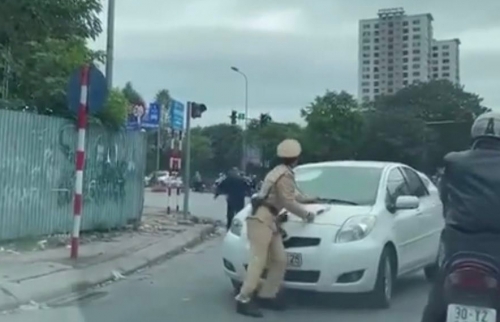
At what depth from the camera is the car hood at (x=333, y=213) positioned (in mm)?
8836

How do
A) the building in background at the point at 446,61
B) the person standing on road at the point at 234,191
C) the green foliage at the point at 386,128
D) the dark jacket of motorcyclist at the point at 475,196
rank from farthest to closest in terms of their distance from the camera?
the building in background at the point at 446,61, the green foliage at the point at 386,128, the person standing on road at the point at 234,191, the dark jacket of motorcyclist at the point at 475,196

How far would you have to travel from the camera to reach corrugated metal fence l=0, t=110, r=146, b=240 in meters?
13.4

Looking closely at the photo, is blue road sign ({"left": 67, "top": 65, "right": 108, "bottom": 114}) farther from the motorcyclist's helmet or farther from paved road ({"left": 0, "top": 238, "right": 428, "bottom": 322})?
the motorcyclist's helmet

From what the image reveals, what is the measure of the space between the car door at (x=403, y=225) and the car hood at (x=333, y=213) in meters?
0.44

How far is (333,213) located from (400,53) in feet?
249

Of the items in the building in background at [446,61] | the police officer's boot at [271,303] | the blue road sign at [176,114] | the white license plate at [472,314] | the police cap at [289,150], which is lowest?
the police officer's boot at [271,303]

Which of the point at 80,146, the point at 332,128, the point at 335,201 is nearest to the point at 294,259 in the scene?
the point at 335,201

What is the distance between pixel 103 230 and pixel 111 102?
7.63 feet

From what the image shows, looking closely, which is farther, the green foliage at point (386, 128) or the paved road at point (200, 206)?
the green foliage at point (386, 128)

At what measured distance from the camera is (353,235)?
8742 millimetres

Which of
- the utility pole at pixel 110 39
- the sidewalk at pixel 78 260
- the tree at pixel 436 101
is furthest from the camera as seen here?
the tree at pixel 436 101

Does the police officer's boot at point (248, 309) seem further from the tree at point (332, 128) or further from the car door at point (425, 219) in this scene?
→ the tree at point (332, 128)

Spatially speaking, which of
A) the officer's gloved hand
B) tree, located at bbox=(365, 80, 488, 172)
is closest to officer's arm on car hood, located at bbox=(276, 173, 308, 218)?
the officer's gloved hand

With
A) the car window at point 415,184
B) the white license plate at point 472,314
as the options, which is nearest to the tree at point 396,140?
the car window at point 415,184
